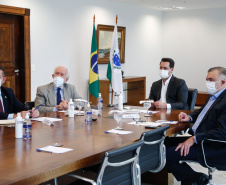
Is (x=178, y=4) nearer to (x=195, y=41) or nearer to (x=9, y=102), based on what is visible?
(x=195, y=41)

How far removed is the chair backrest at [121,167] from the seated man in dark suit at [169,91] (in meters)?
2.25

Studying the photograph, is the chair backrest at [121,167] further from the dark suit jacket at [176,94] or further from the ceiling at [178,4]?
the ceiling at [178,4]

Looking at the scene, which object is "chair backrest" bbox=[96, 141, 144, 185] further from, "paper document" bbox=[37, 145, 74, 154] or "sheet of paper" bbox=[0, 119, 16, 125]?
"sheet of paper" bbox=[0, 119, 16, 125]

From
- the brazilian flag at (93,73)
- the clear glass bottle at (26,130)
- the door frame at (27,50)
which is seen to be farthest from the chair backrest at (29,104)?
A: the brazilian flag at (93,73)

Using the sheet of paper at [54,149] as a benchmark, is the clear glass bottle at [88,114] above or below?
above

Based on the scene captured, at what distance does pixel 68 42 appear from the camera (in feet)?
28.2

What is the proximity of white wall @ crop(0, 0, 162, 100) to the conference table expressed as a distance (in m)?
4.10

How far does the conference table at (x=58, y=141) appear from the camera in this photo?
209 centimetres

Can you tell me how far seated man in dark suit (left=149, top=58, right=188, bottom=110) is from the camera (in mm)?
4984

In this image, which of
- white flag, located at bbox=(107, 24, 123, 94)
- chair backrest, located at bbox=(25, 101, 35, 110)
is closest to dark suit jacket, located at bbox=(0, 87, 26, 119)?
chair backrest, located at bbox=(25, 101, 35, 110)

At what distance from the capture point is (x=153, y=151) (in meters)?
3.20

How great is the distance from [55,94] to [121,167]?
7.94 ft

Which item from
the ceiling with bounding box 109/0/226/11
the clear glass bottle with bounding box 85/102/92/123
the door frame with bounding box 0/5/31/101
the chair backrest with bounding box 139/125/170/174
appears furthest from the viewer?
the ceiling with bounding box 109/0/226/11

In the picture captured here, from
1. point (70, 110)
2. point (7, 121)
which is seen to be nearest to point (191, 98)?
point (70, 110)
